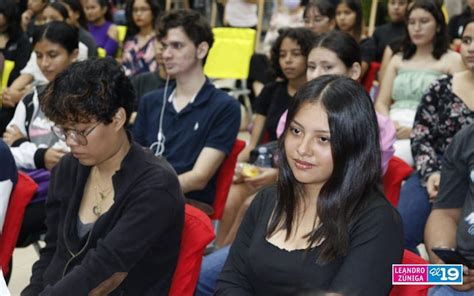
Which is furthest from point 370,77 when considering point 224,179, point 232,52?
point 224,179

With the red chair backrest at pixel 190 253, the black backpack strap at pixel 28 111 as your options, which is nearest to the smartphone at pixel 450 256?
the red chair backrest at pixel 190 253

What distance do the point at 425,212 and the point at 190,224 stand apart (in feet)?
4.00

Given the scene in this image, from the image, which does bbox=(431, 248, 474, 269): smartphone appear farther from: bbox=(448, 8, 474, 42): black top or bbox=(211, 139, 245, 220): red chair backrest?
bbox=(448, 8, 474, 42): black top

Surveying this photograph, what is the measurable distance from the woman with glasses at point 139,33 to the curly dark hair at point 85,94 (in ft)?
11.8

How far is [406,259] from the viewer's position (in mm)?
2014

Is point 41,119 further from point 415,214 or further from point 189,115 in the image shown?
point 415,214

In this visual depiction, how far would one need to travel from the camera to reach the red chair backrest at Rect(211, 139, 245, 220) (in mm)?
3449

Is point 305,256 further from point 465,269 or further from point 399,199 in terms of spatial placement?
point 399,199

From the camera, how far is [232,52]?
6723 millimetres

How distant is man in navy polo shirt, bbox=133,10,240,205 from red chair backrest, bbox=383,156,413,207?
0.70 metres

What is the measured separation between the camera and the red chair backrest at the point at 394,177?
9.88 ft

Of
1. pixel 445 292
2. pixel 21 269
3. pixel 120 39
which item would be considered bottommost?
pixel 21 269

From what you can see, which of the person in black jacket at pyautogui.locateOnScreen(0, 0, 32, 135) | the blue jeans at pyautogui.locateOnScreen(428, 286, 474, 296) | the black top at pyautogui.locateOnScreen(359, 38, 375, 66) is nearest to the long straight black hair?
the blue jeans at pyautogui.locateOnScreen(428, 286, 474, 296)

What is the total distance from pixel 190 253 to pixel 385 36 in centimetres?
375
